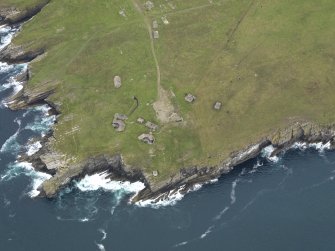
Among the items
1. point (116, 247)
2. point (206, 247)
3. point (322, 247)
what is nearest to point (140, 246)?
point (116, 247)

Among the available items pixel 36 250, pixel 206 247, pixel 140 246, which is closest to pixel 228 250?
pixel 206 247

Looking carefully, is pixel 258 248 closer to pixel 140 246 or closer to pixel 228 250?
pixel 228 250

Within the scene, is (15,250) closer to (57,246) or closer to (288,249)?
(57,246)

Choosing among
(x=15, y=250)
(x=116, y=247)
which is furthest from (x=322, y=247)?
(x=15, y=250)

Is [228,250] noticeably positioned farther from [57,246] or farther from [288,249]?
[57,246]

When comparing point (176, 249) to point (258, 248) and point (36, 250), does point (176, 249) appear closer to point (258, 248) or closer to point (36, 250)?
point (258, 248)
